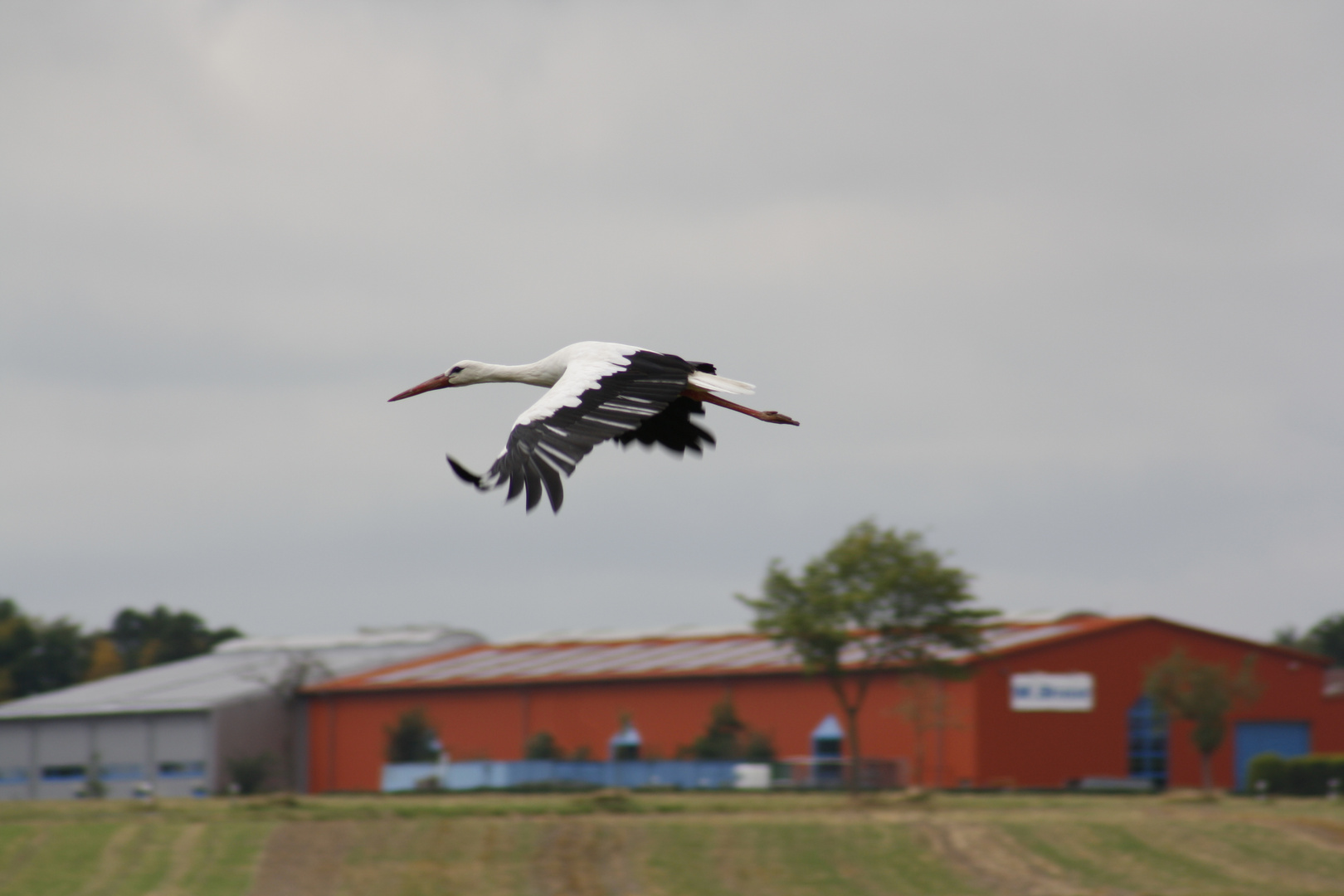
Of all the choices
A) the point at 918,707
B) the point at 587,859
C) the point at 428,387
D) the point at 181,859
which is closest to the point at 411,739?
the point at 918,707

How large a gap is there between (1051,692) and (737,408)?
43702 mm

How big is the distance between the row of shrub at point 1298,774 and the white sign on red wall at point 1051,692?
5.21 metres

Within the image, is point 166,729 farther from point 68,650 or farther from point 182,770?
point 68,650

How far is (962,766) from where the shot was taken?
5425 centimetres

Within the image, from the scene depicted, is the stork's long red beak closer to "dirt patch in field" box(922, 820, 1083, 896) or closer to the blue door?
"dirt patch in field" box(922, 820, 1083, 896)

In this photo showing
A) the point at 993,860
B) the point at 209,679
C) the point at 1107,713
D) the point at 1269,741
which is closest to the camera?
the point at 993,860

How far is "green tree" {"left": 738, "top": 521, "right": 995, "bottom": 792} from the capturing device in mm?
48875

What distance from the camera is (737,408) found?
46.9 ft

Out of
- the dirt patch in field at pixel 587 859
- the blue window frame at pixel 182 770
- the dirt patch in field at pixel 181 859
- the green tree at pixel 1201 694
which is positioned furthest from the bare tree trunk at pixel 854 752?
the blue window frame at pixel 182 770

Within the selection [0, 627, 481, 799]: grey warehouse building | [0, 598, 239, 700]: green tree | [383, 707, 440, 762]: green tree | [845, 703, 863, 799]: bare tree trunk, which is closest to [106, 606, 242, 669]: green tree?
[0, 598, 239, 700]: green tree

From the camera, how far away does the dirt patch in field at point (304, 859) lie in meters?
32.8

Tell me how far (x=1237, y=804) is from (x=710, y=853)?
16352 mm

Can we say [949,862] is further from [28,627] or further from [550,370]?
[28,627]

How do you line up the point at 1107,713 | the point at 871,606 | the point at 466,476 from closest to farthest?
the point at 466,476 < the point at 871,606 < the point at 1107,713
